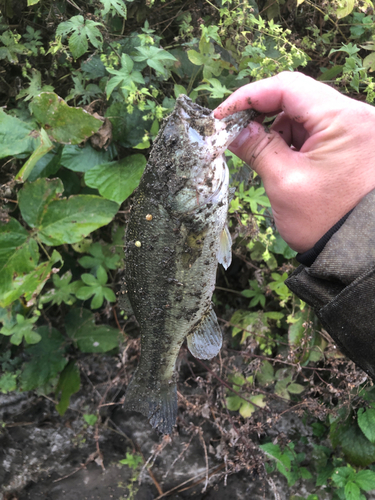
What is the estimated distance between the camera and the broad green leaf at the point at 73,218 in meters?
2.48

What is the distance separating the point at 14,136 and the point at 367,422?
133 inches

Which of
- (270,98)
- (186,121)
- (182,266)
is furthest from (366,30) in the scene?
(182,266)

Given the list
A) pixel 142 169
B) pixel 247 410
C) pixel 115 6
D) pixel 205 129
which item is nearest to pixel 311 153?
pixel 205 129

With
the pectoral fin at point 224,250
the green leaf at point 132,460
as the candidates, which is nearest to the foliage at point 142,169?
the pectoral fin at point 224,250

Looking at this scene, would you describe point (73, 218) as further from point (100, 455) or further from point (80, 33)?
point (100, 455)

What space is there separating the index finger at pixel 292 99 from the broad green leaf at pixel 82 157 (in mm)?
1326

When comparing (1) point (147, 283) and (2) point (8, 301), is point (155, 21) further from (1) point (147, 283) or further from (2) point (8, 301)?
(2) point (8, 301)

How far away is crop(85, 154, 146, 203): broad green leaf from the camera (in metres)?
2.50

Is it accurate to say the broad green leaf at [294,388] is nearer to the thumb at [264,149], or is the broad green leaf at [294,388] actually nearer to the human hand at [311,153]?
the human hand at [311,153]

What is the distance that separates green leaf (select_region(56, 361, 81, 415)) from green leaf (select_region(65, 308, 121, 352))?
0.27m

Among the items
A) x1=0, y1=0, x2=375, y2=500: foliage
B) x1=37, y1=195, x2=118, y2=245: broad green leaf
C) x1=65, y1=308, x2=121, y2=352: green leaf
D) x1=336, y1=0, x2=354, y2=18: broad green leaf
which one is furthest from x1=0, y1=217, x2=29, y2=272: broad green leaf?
x1=336, y1=0, x2=354, y2=18: broad green leaf

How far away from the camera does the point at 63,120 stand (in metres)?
2.49

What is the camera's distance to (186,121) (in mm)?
1642

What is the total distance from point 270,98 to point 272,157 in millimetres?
283
